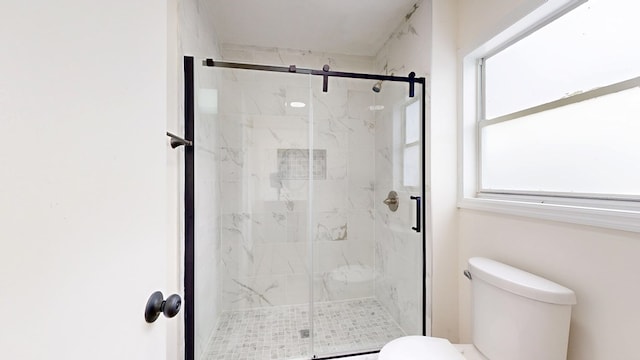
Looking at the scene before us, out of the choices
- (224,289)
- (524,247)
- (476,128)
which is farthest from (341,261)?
(476,128)

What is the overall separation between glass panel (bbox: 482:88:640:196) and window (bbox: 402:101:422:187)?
0.46 meters


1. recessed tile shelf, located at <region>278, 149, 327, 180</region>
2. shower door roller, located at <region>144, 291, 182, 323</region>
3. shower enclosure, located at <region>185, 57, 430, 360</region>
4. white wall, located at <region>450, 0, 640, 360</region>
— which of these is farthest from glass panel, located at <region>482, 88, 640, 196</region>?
shower door roller, located at <region>144, 291, 182, 323</region>

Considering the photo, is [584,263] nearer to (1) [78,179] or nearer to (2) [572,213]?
(2) [572,213]

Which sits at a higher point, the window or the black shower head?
the black shower head

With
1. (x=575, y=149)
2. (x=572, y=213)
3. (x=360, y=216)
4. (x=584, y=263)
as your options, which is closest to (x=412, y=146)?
(x=360, y=216)

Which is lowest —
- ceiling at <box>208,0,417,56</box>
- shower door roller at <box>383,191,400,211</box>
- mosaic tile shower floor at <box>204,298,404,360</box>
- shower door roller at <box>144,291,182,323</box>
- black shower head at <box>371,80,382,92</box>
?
mosaic tile shower floor at <box>204,298,404,360</box>

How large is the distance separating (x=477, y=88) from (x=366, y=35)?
1102 millimetres

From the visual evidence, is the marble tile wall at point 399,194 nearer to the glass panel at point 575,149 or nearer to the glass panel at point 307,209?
the glass panel at point 307,209

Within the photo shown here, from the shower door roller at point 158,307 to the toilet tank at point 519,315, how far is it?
1.23m

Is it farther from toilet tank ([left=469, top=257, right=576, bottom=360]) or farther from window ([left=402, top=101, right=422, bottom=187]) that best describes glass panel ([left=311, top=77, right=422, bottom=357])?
toilet tank ([left=469, top=257, right=576, bottom=360])

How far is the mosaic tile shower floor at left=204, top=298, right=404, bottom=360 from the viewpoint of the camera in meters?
1.71

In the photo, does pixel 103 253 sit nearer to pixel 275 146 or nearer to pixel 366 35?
pixel 275 146

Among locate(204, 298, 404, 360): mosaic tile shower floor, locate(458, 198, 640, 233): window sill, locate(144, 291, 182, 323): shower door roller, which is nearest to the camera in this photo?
locate(144, 291, 182, 323): shower door roller

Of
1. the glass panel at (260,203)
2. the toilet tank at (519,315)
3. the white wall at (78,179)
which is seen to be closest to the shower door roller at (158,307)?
the white wall at (78,179)
